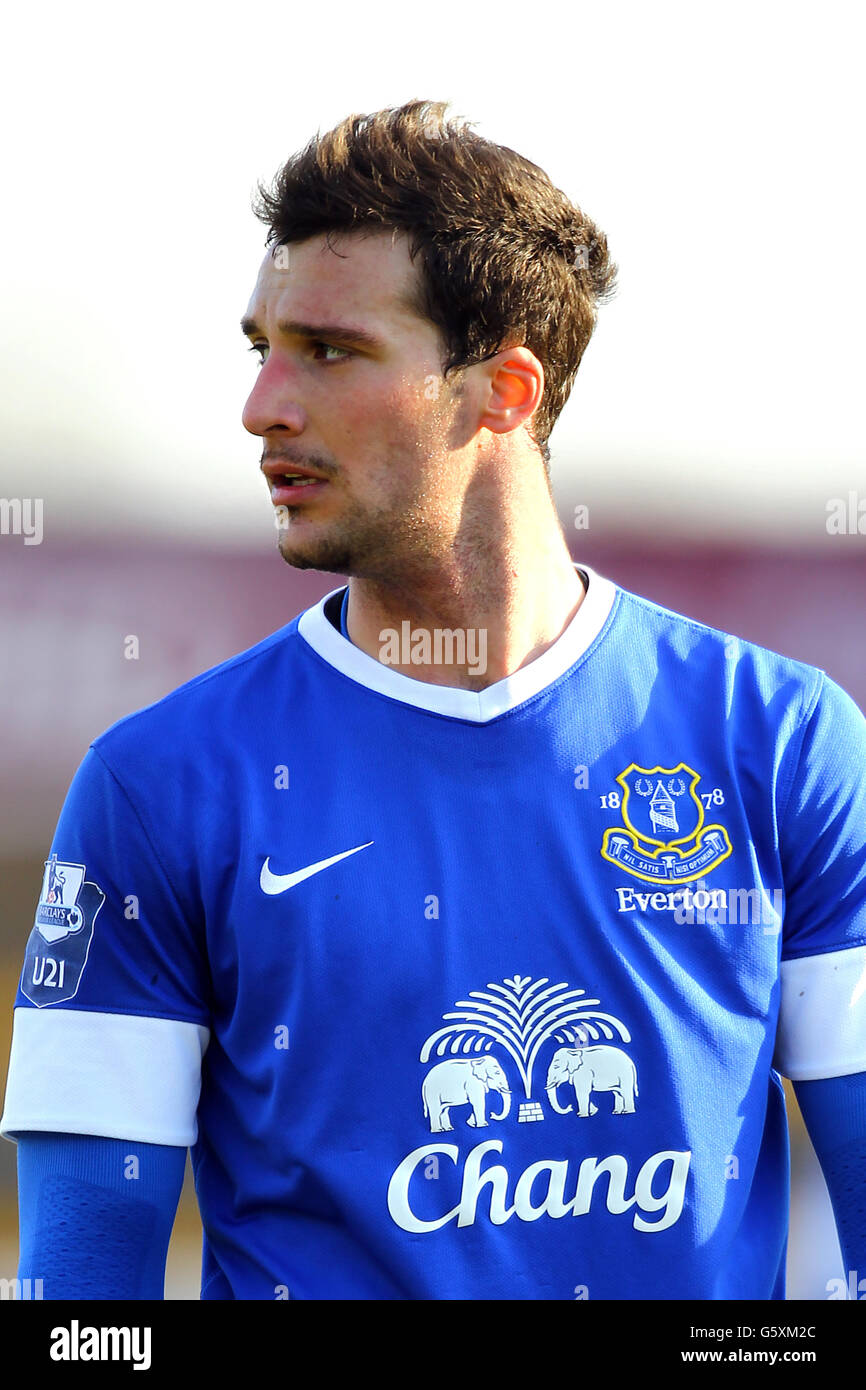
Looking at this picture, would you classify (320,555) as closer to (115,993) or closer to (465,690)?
(465,690)

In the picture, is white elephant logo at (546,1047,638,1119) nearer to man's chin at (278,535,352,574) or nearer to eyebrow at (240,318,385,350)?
A: man's chin at (278,535,352,574)

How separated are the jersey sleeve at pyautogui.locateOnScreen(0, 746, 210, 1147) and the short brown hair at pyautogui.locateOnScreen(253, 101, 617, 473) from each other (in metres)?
0.74

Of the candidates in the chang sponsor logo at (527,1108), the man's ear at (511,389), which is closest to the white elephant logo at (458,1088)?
the chang sponsor logo at (527,1108)

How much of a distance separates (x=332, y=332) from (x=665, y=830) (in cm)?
75

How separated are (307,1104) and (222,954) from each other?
0.20 metres

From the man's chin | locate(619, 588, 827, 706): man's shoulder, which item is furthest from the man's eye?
locate(619, 588, 827, 706): man's shoulder

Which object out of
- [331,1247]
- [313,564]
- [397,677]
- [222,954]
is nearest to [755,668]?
[397,677]

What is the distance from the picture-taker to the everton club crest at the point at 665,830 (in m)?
1.70

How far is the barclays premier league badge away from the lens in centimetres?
162

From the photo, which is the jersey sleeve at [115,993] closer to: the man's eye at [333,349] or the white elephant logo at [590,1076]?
the white elephant logo at [590,1076]

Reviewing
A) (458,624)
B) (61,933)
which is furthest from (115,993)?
(458,624)

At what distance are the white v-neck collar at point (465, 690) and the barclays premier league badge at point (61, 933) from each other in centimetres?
42

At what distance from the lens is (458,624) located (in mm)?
1784
